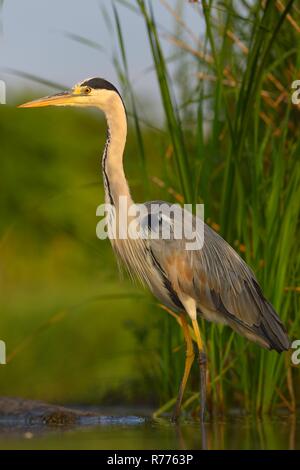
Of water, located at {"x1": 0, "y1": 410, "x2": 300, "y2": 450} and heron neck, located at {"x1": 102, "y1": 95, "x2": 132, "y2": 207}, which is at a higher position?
heron neck, located at {"x1": 102, "y1": 95, "x2": 132, "y2": 207}

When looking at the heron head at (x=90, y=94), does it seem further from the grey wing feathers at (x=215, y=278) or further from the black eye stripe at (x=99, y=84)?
the grey wing feathers at (x=215, y=278)

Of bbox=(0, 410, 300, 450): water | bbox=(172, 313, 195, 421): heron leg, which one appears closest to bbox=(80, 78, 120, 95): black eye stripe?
bbox=(172, 313, 195, 421): heron leg

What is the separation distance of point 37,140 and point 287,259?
17.4 meters

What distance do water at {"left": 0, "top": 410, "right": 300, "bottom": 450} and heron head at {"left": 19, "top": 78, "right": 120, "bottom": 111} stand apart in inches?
64.4

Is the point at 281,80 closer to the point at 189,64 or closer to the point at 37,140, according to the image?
the point at 189,64

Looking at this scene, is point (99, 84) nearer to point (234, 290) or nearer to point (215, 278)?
point (215, 278)

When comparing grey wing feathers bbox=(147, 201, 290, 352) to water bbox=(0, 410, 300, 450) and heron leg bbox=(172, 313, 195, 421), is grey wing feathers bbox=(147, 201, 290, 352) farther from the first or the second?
water bbox=(0, 410, 300, 450)

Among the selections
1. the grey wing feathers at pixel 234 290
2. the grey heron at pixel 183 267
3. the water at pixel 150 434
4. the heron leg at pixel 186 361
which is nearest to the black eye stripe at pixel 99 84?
the grey heron at pixel 183 267

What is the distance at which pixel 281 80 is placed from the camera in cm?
687

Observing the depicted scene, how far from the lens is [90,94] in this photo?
20.3 feet

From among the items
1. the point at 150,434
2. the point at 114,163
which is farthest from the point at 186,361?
the point at 114,163

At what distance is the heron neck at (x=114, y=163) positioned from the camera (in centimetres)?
604

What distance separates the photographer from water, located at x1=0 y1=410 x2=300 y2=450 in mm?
4906
